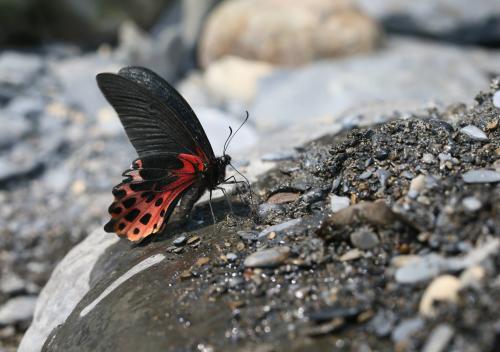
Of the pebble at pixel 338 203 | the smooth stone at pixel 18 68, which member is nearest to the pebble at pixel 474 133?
the pebble at pixel 338 203

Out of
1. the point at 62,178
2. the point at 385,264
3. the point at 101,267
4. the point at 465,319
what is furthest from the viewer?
the point at 62,178

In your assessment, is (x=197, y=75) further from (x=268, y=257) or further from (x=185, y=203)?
(x=268, y=257)

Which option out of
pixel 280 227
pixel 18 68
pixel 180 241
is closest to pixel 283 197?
pixel 280 227

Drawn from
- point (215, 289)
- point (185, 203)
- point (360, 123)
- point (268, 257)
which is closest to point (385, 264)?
point (268, 257)

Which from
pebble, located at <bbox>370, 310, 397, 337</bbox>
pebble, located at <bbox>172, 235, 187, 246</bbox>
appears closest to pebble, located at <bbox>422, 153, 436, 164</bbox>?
pebble, located at <bbox>370, 310, 397, 337</bbox>

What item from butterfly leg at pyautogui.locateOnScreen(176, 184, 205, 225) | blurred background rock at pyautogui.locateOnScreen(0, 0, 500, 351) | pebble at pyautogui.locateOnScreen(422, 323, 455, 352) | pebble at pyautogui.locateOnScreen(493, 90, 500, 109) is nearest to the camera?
pebble at pyautogui.locateOnScreen(422, 323, 455, 352)

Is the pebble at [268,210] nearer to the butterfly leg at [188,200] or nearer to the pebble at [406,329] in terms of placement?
the butterfly leg at [188,200]

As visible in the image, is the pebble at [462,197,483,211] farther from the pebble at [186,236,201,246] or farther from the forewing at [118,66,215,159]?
the forewing at [118,66,215,159]
